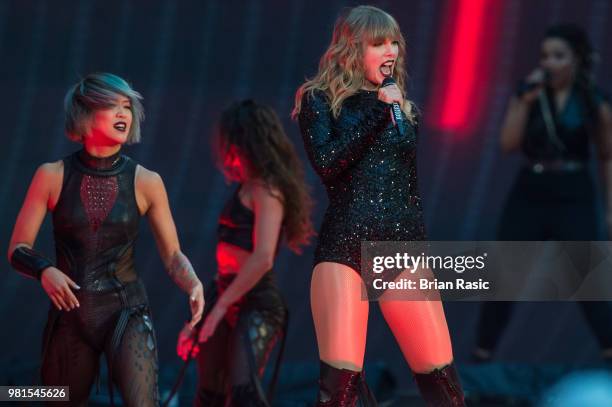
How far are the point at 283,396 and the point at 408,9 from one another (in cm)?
535

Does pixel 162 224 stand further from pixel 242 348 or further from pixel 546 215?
pixel 546 215

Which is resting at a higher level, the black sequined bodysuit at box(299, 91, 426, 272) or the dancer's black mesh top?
the black sequined bodysuit at box(299, 91, 426, 272)

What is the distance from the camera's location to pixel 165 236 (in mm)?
5055

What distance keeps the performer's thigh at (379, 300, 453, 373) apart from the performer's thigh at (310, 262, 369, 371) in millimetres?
124

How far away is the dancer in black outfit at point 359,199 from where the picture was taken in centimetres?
460

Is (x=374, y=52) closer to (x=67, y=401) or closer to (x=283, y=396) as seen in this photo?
(x=67, y=401)

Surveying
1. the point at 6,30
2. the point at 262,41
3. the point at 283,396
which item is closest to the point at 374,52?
the point at 283,396

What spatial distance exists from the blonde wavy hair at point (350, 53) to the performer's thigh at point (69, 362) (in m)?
1.14

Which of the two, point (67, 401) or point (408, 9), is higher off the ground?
point (408, 9)

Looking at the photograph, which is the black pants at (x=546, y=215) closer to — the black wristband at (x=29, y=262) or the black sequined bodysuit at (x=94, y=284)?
the black sequined bodysuit at (x=94, y=284)

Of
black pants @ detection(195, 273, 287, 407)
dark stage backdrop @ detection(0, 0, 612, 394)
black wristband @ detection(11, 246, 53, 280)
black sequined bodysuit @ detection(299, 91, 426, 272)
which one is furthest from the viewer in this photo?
dark stage backdrop @ detection(0, 0, 612, 394)

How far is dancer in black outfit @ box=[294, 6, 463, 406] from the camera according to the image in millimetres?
4598

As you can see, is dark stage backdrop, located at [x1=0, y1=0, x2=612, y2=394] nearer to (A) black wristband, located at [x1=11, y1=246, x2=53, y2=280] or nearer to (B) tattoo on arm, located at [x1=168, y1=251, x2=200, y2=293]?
(B) tattoo on arm, located at [x1=168, y1=251, x2=200, y2=293]

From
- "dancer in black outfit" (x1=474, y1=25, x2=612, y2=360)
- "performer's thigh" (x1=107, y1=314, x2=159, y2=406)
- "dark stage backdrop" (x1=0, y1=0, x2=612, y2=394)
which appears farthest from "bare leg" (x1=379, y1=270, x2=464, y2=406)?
"dark stage backdrop" (x1=0, y1=0, x2=612, y2=394)
